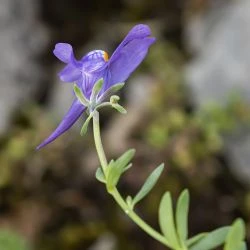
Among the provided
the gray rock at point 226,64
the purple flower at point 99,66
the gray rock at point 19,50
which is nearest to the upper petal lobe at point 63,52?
the purple flower at point 99,66

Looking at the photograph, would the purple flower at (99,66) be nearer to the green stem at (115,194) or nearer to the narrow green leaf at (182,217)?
the green stem at (115,194)

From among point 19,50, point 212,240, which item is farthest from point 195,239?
point 19,50

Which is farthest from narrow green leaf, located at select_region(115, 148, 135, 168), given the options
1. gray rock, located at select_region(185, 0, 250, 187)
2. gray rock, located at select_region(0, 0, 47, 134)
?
gray rock, located at select_region(0, 0, 47, 134)

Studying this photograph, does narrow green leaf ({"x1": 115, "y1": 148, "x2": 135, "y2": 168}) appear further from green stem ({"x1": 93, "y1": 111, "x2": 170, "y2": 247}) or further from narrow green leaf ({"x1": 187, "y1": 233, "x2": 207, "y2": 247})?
narrow green leaf ({"x1": 187, "y1": 233, "x2": 207, "y2": 247})

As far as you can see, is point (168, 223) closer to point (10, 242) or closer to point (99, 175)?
point (99, 175)

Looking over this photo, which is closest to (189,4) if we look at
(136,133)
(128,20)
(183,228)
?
(128,20)

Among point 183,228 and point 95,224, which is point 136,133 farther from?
point 183,228
